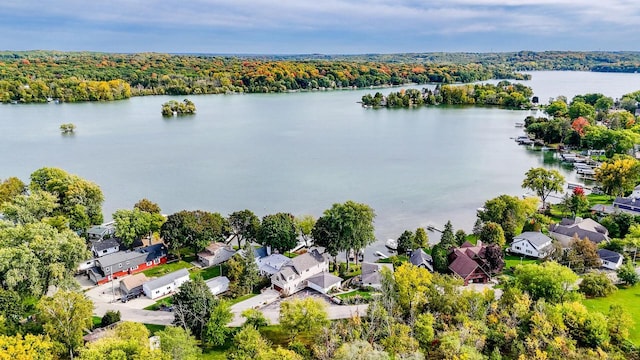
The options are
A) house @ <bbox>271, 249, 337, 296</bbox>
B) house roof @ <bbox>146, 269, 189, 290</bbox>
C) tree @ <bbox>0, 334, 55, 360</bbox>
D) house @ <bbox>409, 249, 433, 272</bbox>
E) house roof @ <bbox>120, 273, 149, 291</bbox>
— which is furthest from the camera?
house @ <bbox>409, 249, 433, 272</bbox>

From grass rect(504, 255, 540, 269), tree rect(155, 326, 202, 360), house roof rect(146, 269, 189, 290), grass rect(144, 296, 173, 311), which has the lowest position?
grass rect(504, 255, 540, 269)

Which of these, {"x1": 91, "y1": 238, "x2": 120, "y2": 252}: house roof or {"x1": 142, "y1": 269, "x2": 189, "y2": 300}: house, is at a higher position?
{"x1": 91, "y1": 238, "x2": 120, "y2": 252}: house roof

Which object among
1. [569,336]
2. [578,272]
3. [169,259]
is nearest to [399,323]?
[569,336]

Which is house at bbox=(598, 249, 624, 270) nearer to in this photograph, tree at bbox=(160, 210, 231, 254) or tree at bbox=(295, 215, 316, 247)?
tree at bbox=(295, 215, 316, 247)

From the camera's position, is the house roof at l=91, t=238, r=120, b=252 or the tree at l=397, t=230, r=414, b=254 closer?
the house roof at l=91, t=238, r=120, b=252

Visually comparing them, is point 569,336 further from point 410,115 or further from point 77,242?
point 410,115

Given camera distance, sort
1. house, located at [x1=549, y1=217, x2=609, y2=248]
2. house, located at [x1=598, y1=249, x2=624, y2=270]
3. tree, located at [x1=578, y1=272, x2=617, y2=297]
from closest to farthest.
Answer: tree, located at [x1=578, y1=272, x2=617, y2=297], house, located at [x1=598, y1=249, x2=624, y2=270], house, located at [x1=549, y1=217, x2=609, y2=248]

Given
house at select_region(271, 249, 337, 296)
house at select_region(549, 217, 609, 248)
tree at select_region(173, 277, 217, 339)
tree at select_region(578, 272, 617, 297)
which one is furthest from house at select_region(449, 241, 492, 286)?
tree at select_region(173, 277, 217, 339)
